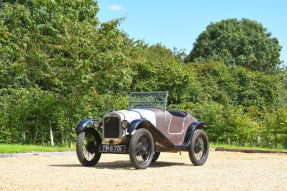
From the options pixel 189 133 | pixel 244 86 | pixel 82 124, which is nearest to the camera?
pixel 82 124

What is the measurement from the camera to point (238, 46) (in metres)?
37.6

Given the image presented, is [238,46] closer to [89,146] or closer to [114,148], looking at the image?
[89,146]

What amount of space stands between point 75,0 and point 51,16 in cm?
210

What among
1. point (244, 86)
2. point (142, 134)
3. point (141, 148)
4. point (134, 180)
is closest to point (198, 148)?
point (141, 148)

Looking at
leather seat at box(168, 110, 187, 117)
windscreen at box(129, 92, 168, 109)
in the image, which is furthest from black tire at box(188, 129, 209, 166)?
windscreen at box(129, 92, 168, 109)

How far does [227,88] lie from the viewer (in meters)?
22.8

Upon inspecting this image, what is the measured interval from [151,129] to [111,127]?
0.89 m

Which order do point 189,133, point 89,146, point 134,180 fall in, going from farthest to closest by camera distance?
point 189,133
point 89,146
point 134,180

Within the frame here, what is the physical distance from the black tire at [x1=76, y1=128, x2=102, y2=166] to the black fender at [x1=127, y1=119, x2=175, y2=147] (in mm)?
1207

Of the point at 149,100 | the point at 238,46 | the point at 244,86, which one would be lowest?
the point at 149,100

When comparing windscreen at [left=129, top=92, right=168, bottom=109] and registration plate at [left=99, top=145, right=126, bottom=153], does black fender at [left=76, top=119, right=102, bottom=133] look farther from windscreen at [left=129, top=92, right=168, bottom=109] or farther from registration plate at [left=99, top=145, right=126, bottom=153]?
windscreen at [left=129, top=92, right=168, bottom=109]

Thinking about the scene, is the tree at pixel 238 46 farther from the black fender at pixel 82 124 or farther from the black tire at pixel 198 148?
the black fender at pixel 82 124

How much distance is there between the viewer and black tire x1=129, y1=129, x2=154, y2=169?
22.2 ft

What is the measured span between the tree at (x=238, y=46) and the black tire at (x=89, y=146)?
96.6ft
